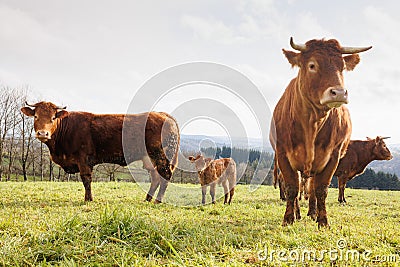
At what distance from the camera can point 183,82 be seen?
771 centimetres

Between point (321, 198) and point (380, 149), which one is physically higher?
point (380, 149)

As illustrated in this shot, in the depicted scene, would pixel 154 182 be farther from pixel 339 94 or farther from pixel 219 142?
pixel 339 94

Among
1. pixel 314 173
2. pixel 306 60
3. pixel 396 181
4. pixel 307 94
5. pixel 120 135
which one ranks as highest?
pixel 306 60

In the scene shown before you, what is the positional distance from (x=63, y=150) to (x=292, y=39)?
641 cm

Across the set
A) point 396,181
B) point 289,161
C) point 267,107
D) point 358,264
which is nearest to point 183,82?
point 267,107

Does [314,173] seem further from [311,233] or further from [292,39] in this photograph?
[292,39]

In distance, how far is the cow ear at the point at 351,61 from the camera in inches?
197

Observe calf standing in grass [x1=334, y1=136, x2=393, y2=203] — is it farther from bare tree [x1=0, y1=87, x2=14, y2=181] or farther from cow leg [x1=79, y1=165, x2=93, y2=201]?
bare tree [x1=0, y1=87, x2=14, y2=181]

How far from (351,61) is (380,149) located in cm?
1195

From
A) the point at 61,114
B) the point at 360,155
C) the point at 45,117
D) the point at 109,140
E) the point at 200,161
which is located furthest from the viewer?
the point at 360,155

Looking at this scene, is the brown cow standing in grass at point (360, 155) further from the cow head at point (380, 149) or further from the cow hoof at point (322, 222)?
the cow hoof at point (322, 222)

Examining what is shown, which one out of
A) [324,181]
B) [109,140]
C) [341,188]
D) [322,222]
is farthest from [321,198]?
[341,188]

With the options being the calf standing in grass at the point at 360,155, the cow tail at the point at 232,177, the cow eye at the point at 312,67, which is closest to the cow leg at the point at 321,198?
the cow eye at the point at 312,67

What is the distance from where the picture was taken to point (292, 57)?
16.7 feet
